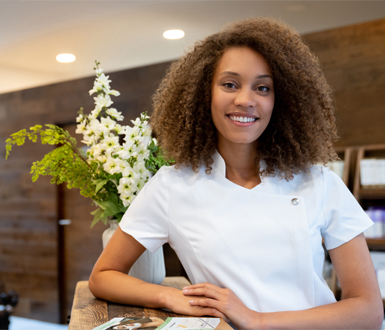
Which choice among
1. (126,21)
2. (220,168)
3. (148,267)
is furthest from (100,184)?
(126,21)

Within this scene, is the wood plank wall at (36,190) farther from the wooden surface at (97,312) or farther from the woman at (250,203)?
the wooden surface at (97,312)

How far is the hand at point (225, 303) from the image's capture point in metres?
1.02

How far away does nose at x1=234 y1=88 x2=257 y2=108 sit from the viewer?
120 cm

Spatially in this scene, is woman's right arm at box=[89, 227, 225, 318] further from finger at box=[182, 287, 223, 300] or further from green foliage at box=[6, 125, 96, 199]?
green foliage at box=[6, 125, 96, 199]

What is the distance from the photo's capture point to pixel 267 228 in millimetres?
1149

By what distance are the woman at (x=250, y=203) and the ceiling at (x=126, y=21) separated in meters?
0.88

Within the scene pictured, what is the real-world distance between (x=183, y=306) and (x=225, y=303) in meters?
0.12

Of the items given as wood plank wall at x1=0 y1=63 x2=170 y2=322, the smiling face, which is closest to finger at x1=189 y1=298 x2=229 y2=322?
the smiling face

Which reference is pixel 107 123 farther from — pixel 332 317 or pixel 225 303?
pixel 332 317

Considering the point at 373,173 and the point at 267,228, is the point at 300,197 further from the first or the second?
the point at 373,173

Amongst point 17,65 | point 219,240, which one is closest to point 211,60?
point 219,240

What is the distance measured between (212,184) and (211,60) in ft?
1.32

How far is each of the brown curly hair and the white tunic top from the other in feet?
0.21

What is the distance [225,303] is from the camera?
1.03 m
